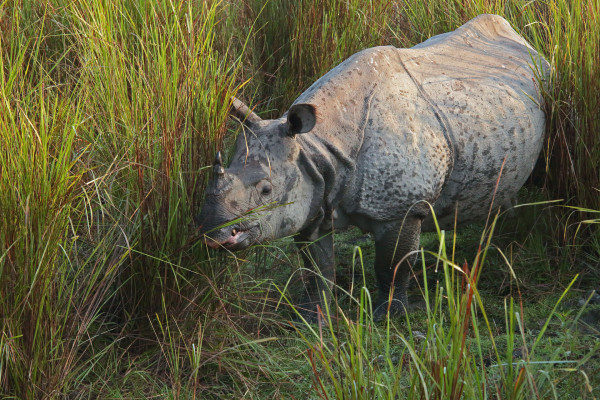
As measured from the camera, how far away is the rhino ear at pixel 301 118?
11.4ft

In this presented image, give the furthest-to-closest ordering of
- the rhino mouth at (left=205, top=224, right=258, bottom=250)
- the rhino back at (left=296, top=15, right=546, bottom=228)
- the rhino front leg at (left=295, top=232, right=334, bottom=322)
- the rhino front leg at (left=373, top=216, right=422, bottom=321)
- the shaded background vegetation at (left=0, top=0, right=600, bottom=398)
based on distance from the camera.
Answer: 1. the rhino front leg at (left=295, top=232, right=334, bottom=322)
2. the rhino front leg at (left=373, top=216, right=422, bottom=321)
3. the rhino back at (left=296, top=15, right=546, bottom=228)
4. the rhino mouth at (left=205, top=224, right=258, bottom=250)
5. the shaded background vegetation at (left=0, top=0, right=600, bottom=398)

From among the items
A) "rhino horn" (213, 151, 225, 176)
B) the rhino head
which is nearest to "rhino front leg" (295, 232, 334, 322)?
the rhino head

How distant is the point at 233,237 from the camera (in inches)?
133

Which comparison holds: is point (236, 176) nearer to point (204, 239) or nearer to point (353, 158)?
point (204, 239)

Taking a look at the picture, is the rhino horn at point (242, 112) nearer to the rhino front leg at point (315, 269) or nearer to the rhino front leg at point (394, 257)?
the rhino front leg at point (315, 269)

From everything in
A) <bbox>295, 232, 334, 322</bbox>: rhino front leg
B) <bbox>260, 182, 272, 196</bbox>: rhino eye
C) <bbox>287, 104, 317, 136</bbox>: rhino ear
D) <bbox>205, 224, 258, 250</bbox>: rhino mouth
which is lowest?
<bbox>295, 232, 334, 322</bbox>: rhino front leg

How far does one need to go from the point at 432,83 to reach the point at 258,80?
1.68 meters

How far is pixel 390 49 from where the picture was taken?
410 centimetres

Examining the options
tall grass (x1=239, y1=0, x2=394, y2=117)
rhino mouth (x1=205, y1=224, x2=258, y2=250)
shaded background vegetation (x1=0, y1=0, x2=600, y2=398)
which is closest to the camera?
shaded background vegetation (x1=0, y1=0, x2=600, y2=398)

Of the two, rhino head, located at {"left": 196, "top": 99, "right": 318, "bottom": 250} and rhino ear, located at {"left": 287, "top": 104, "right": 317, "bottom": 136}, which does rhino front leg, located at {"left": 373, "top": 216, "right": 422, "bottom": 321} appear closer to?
rhino head, located at {"left": 196, "top": 99, "right": 318, "bottom": 250}

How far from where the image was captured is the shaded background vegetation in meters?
2.77

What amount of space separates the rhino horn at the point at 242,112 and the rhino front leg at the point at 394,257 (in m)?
0.77

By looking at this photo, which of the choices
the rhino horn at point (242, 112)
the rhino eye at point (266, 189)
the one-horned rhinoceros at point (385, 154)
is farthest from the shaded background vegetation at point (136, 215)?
the rhino eye at point (266, 189)

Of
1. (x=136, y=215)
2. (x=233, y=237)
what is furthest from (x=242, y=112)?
(x=136, y=215)
